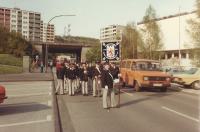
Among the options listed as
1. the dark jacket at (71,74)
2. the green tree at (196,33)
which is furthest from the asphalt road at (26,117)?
the green tree at (196,33)

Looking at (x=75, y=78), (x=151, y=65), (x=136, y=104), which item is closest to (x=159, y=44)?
(x=151, y=65)

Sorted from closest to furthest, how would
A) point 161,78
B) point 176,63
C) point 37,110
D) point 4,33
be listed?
point 37,110 < point 161,78 < point 176,63 < point 4,33

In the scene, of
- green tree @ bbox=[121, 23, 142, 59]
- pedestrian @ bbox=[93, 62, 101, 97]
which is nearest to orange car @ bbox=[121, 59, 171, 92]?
pedestrian @ bbox=[93, 62, 101, 97]

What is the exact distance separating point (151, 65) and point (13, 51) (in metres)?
66.9

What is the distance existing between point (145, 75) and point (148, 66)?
162cm

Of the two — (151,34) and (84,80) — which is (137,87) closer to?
(84,80)

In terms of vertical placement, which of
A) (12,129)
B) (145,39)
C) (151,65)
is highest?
(145,39)

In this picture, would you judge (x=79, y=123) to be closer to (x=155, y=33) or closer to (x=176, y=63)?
(x=155, y=33)

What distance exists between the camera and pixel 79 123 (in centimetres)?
1123

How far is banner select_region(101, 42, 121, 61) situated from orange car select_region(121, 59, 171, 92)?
1.38 m

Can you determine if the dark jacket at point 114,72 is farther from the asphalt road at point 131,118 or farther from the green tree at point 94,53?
the green tree at point 94,53

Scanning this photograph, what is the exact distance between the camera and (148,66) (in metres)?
24.9

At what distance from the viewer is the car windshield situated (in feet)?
81.1

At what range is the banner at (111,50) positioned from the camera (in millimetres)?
23583
